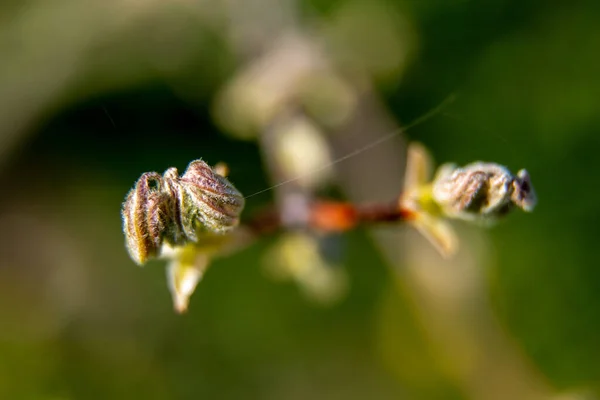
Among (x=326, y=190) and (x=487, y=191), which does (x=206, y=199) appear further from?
(x=326, y=190)

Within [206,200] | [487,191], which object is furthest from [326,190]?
[206,200]

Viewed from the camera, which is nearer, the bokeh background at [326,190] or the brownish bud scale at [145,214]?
the brownish bud scale at [145,214]

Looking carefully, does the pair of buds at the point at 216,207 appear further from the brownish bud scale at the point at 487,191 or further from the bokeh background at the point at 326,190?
the bokeh background at the point at 326,190

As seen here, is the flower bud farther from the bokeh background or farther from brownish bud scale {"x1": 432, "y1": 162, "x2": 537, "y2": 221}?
the bokeh background

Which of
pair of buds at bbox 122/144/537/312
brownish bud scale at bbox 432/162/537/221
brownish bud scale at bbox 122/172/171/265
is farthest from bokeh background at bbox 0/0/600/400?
brownish bud scale at bbox 122/172/171/265

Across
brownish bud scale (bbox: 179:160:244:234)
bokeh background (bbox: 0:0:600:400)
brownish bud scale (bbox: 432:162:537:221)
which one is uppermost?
brownish bud scale (bbox: 179:160:244:234)

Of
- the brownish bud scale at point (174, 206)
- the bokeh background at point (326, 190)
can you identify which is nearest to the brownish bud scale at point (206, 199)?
the brownish bud scale at point (174, 206)

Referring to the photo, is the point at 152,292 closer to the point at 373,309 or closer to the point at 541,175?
the point at 373,309

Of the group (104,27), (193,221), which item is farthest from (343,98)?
(193,221)
